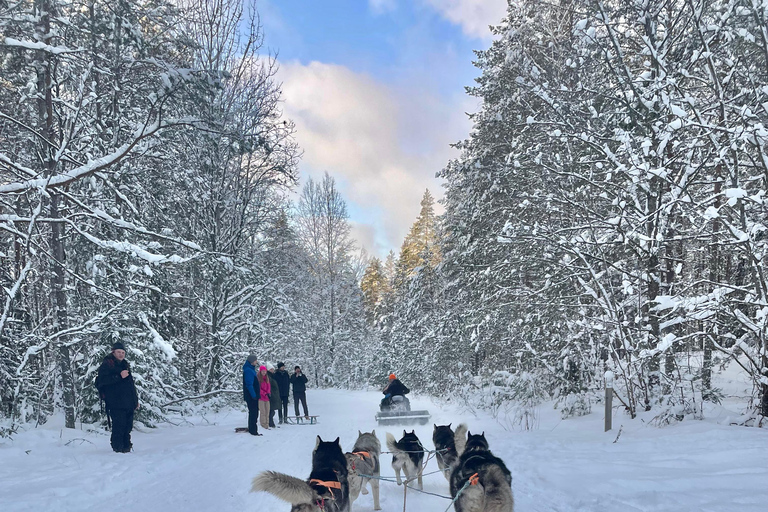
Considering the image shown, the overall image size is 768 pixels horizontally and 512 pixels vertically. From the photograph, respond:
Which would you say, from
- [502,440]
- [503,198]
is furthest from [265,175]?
[502,440]

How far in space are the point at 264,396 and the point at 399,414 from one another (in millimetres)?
4265

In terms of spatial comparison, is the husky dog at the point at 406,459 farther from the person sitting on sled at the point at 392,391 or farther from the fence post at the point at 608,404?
the person sitting on sled at the point at 392,391

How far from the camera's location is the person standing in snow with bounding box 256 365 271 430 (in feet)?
44.0

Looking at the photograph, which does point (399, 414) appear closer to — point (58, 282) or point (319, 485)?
point (319, 485)

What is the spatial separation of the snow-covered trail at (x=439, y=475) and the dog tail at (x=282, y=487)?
76.8 inches

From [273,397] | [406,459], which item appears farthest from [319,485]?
[273,397]

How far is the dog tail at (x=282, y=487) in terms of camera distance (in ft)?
13.1

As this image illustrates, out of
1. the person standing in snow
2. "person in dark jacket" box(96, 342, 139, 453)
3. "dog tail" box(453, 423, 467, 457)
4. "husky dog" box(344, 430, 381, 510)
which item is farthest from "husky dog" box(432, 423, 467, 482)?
the person standing in snow

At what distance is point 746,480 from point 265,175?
17.4 metres

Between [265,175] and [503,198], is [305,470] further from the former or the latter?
[265,175]

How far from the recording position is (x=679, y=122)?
239 inches

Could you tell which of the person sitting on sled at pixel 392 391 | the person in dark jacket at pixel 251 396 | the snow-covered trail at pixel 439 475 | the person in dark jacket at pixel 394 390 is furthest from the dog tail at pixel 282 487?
the person in dark jacket at pixel 394 390

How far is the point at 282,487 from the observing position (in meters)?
4.07

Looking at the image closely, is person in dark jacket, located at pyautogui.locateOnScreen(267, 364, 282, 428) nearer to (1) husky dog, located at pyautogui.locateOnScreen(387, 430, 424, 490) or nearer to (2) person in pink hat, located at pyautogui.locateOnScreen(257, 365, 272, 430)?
(2) person in pink hat, located at pyautogui.locateOnScreen(257, 365, 272, 430)
